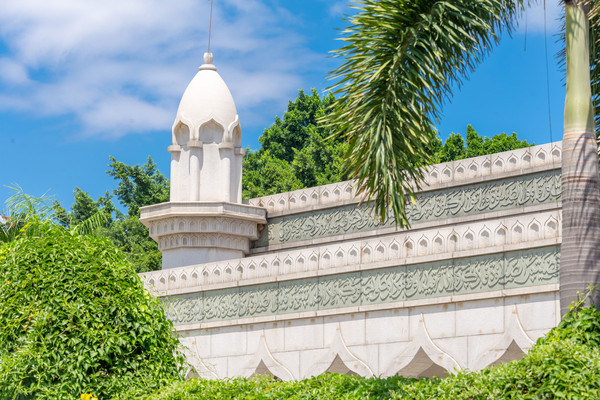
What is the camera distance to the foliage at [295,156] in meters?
33.4

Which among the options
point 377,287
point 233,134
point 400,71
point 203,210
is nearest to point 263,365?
point 377,287

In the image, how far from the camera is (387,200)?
885 centimetres

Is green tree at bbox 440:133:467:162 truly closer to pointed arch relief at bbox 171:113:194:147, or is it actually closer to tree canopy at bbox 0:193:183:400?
pointed arch relief at bbox 171:113:194:147

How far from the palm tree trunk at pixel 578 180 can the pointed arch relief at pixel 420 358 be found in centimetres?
657

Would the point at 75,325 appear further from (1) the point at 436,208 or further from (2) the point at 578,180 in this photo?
(1) the point at 436,208

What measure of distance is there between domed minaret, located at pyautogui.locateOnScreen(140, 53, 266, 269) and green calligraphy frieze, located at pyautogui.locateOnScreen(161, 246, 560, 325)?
2133mm

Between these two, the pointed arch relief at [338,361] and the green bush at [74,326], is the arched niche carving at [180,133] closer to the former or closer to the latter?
the pointed arch relief at [338,361]

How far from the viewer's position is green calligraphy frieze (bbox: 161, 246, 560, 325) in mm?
A: 14062

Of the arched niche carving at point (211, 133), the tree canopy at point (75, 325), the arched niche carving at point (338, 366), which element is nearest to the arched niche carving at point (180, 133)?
the arched niche carving at point (211, 133)

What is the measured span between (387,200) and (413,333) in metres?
6.75

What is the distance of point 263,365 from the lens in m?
17.2

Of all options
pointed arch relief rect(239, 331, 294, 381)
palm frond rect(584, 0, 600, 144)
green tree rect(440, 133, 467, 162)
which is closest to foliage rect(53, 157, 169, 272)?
green tree rect(440, 133, 467, 162)

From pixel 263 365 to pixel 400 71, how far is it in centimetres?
934

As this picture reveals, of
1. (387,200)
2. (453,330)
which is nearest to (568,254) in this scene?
(387,200)
